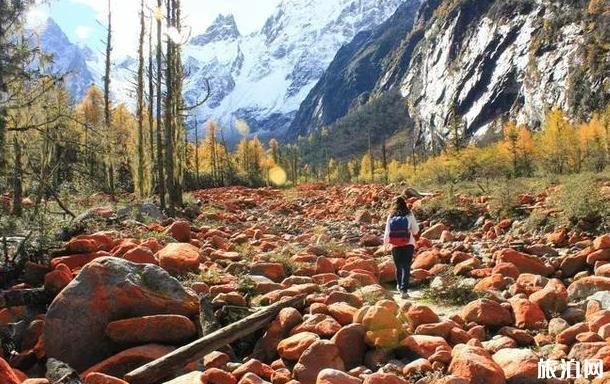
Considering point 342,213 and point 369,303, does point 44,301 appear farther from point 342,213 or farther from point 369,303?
point 342,213

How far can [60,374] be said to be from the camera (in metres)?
4.57

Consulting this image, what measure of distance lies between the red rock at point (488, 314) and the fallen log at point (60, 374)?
4.00 metres

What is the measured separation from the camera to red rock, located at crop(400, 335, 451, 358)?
520 cm

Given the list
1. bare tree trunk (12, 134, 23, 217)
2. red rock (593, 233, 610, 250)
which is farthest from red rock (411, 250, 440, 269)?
bare tree trunk (12, 134, 23, 217)

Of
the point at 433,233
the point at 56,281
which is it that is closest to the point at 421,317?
the point at 56,281

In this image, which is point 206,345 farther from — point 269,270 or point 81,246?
point 81,246

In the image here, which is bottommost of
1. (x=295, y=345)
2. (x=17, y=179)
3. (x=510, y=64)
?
(x=295, y=345)

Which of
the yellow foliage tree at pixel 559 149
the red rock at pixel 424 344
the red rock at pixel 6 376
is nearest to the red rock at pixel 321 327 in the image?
the red rock at pixel 424 344

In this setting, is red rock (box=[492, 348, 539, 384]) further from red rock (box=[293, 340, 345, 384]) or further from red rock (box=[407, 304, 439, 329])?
red rock (box=[293, 340, 345, 384])

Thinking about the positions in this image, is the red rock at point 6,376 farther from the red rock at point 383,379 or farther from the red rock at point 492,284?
the red rock at point 492,284

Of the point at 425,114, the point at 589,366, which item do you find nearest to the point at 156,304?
the point at 589,366

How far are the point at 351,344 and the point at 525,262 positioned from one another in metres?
4.45

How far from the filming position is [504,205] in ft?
48.1

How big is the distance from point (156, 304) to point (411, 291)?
4.16 m
